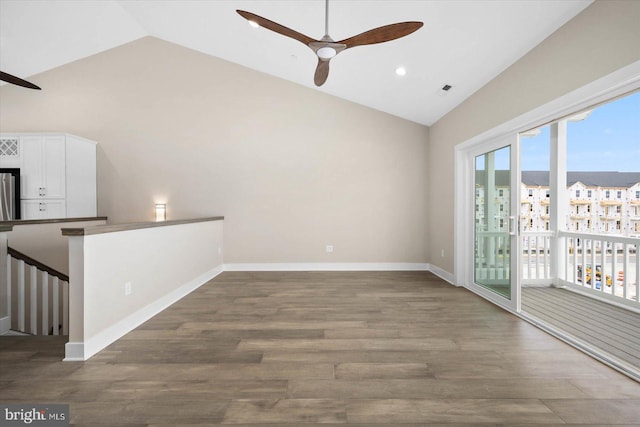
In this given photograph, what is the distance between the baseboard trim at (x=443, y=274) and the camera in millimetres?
4511

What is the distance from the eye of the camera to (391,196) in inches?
213

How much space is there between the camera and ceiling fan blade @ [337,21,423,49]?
2109 mm

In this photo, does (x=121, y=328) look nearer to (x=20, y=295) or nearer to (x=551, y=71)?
(x=20, y=295)

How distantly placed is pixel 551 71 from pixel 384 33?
1.50 m

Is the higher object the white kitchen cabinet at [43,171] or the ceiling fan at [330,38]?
the ceiling fan at [330,38]

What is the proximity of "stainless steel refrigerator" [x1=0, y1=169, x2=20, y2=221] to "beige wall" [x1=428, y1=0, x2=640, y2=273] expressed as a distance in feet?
21.6

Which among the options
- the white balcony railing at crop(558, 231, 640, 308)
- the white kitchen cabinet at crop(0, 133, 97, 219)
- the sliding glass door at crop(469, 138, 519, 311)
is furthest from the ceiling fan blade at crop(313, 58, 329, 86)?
the white kitchen cabinet at crop(0, 133, 97, 219)

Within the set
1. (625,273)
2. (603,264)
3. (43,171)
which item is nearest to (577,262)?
(603,264)

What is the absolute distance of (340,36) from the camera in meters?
3.59

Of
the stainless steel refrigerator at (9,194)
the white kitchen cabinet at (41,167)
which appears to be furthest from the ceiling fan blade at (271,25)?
the stainless steel refrigerator at (9,194)

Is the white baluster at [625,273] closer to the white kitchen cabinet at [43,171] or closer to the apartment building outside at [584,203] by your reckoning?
Answer: the apartment building outside at [584,203]

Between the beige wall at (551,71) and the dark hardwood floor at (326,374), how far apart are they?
2038 millimetres

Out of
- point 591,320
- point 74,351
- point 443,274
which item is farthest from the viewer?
point 443,274

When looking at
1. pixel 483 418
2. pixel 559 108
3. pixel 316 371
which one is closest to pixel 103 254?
pixel 316 371
